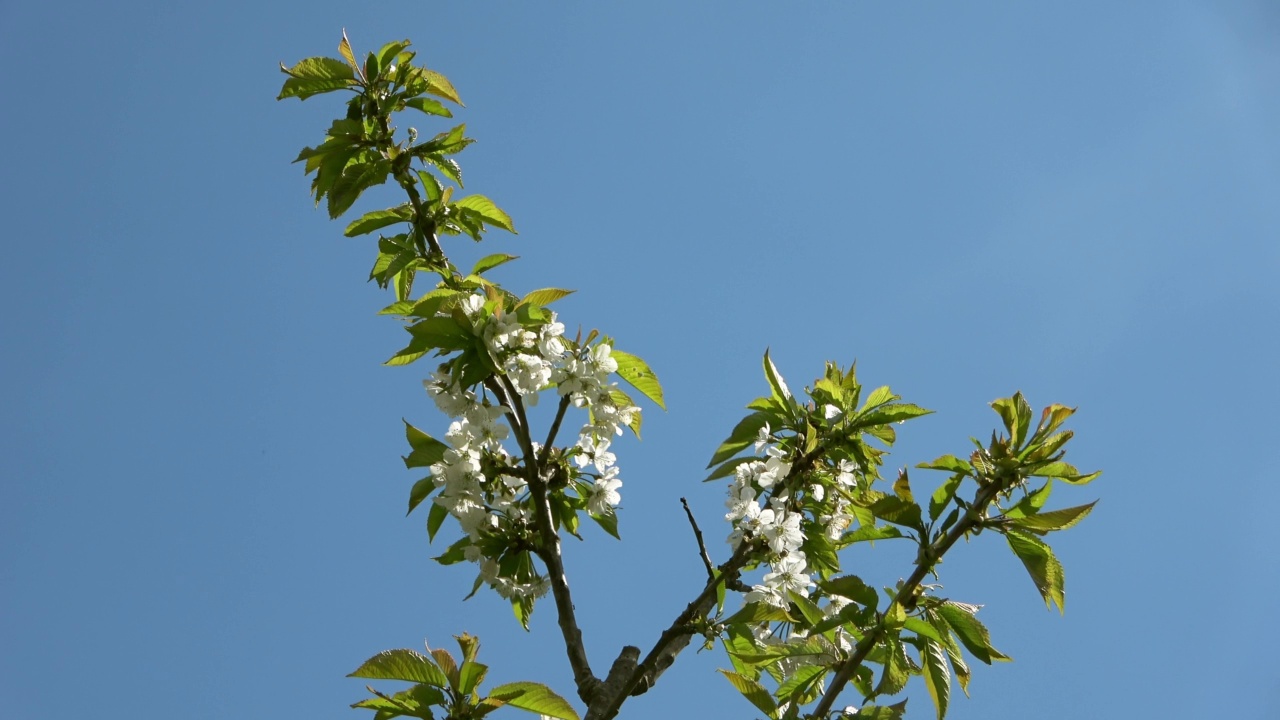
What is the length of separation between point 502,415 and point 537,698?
2.66 feet

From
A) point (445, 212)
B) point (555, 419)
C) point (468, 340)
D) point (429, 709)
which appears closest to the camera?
point (429, 709)

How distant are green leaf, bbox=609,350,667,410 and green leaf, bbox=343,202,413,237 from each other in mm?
833

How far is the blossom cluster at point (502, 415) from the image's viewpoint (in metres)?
2.78

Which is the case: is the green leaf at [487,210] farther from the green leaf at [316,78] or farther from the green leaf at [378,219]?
the green leaf at [316,78]

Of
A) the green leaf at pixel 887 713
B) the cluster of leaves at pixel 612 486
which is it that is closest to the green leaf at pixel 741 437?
the cluster of leaves at pixel 612 486

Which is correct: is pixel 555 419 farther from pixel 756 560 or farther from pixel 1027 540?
pixel 1027 540

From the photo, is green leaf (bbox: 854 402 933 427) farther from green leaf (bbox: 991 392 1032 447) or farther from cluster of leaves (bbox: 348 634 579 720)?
cluster of leaves (bbox: 348 634 579 720)

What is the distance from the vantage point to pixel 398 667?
2.51 m

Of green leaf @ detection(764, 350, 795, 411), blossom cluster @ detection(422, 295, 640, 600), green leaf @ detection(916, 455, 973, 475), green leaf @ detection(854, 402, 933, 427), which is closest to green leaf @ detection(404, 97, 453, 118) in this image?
blossom cluster @ detection(422, 295, 640, 600)

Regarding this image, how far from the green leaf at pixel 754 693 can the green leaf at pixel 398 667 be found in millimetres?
833

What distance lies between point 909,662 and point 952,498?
1.47 ft

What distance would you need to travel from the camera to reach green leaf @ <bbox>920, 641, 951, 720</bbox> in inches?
102

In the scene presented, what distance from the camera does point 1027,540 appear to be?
2.62 m

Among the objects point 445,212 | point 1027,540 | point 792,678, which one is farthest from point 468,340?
point 1027,540
